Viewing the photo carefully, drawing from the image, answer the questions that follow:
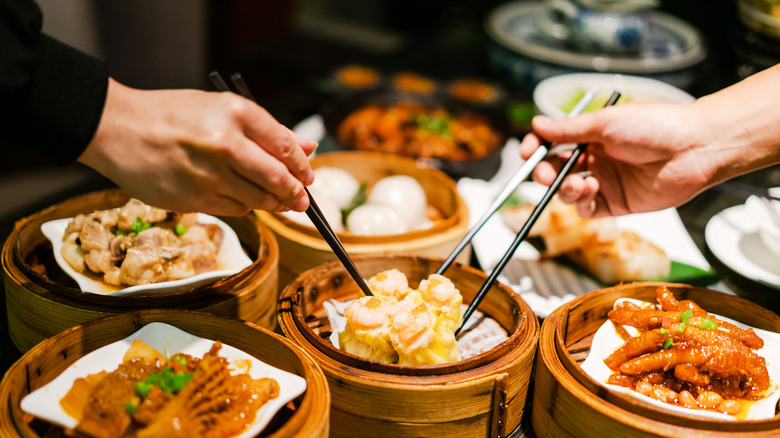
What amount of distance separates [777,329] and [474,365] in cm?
94

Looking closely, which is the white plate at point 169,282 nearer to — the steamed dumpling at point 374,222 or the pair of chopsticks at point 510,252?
the steamed dumpling at point 374,222

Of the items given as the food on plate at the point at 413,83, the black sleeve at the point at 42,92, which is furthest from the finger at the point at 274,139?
the food on plate at the point at 413,83

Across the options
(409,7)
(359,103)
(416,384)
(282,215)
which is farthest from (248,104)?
(409,7)

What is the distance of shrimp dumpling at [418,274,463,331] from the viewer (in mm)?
1647

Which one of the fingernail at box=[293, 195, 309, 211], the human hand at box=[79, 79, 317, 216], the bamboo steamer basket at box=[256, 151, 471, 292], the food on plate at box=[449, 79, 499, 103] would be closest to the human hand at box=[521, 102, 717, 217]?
the bamboo steamer basket at box=[256, 151, 471, 292]

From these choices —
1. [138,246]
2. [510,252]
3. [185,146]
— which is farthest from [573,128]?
[138,246]

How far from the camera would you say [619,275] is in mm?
2371

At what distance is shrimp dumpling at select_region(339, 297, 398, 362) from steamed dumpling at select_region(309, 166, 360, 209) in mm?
1003

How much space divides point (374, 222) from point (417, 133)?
120cm

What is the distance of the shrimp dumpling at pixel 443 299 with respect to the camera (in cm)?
165

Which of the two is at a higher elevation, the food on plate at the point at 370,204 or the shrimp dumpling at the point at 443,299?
the shrimp dumpling at the point at 443,299

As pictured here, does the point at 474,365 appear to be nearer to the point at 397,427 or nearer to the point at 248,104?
the point at 397,427

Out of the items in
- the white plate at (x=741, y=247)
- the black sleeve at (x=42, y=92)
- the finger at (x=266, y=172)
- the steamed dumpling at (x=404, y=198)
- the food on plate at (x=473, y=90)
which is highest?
the black sleeve at (x=42, y=92)

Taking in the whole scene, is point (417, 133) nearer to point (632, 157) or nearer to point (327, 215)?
point (327, 215)
